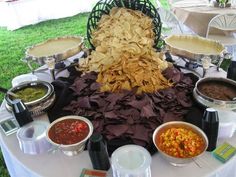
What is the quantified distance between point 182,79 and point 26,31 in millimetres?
3877

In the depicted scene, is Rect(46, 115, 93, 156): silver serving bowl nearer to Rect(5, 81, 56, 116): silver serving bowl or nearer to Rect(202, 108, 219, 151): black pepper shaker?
Rect(5, 81, 56, 116): silver serving bowl

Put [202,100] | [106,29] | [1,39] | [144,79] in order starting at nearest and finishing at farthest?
[202,100]
[144,79]
[106,29]
[1,39]

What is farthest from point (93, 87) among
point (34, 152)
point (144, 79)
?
point (34, 152)

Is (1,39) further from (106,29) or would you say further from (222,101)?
(222,101)

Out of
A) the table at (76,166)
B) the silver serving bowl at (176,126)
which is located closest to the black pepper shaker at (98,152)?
the table at (76,166)

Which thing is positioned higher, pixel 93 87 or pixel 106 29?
pixel 106 29

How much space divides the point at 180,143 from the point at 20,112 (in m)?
0.60

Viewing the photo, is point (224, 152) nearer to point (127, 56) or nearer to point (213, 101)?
point (213, 101)

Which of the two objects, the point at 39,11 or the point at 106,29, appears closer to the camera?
the point at 106,29

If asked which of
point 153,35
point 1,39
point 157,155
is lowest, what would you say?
point 1,39

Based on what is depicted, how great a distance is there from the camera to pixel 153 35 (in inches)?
55.8

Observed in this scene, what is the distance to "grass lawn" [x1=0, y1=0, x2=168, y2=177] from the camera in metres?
3.36

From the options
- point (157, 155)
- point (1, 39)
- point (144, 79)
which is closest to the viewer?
point (157, 155)

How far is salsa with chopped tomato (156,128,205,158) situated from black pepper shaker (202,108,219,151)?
34 mm
